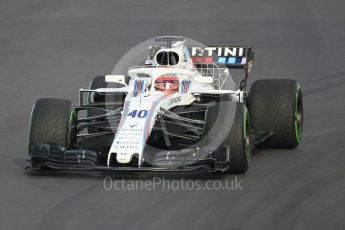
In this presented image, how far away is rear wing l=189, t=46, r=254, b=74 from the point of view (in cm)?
1873

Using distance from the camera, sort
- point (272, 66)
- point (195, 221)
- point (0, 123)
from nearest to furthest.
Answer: point (195, 221) → point (0, 123) → point (272, 66)

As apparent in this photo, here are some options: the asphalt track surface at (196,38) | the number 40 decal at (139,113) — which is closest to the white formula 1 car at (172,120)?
the number 40 decal at (139,113)

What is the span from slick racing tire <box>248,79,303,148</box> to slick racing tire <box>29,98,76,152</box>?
3471 millimetres

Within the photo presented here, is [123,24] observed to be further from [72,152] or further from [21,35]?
[72,152]

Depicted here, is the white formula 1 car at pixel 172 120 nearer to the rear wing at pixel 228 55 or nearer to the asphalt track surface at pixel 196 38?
the rear wing at pixel 228 55

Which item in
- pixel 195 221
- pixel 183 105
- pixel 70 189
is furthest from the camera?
pixel 183 105

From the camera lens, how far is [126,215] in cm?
1259

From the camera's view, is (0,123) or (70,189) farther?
(0,123)

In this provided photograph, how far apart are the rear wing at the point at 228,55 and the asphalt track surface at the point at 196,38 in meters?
1.85

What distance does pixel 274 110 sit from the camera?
681 inches

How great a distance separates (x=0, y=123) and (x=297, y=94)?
6.02 metres

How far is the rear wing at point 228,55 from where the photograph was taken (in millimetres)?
18734

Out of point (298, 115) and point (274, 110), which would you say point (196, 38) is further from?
point (274, 110)

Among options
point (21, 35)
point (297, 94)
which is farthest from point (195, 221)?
point (21, 35)
